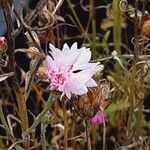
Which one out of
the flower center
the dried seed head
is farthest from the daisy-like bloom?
the dried seed head

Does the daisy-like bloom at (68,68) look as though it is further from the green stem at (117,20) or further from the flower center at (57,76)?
the green stem at (117,20)

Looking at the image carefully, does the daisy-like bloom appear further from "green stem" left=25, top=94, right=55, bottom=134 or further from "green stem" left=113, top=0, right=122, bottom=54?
"green stem" left=113, top=0, right=122, bottom=54

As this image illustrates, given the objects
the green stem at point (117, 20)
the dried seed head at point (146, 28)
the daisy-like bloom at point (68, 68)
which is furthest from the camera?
the green stem at point (117, 20)

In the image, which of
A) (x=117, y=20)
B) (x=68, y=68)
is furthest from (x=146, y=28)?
(x=117, y=20)

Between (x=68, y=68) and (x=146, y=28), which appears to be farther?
(x=146, y=28)

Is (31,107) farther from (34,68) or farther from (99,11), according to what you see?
(34,68)

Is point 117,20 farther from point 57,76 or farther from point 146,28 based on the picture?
point 57,76

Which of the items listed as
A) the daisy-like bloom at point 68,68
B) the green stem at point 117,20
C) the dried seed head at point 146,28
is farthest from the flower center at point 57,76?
the green stem at point 117,20

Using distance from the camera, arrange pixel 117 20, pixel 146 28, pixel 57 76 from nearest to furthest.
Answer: pixel 57 76 < pixel 146 28 < pixel 117 20
